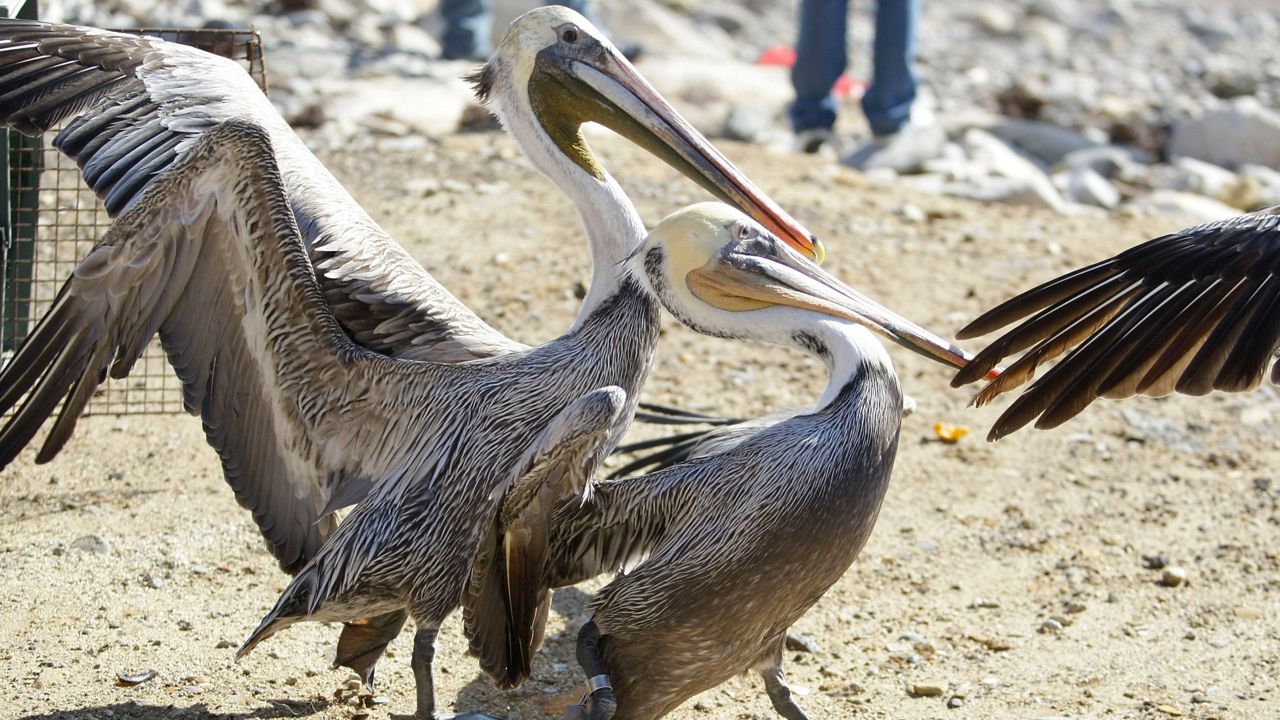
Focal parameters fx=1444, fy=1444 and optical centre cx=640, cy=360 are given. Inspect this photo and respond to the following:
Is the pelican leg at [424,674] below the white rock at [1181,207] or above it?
above

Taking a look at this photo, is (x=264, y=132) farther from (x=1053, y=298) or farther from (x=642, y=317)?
(x=1053, y=298)

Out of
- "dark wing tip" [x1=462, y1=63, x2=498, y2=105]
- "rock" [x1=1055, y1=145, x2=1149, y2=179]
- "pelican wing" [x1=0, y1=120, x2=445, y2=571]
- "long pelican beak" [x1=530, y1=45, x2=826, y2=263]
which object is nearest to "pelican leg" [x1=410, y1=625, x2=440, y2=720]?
"pelican wing" [x1=0, y1=120, x2=445, y2=571]

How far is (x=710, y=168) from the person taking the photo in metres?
4.58

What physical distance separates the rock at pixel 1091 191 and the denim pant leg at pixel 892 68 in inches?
50.8

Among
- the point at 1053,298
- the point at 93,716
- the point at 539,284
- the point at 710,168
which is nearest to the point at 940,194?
the point at 539,284

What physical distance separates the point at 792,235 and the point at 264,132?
1.61m

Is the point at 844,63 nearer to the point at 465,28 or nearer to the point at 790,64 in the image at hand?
the point at 465,28

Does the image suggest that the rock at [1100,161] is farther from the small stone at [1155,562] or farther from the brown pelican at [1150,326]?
the brown pelican at [1150,326]

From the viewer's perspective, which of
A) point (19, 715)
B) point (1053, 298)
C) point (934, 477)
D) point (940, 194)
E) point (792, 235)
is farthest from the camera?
point (940, 194)

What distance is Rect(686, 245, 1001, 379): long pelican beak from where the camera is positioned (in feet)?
13.4

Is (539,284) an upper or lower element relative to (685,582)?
lower

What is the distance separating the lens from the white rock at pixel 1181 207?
9445mm

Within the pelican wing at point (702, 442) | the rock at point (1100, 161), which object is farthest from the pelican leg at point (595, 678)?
the rock at point (1100, 161)

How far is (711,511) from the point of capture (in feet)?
12.8
